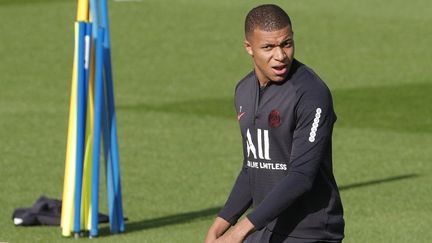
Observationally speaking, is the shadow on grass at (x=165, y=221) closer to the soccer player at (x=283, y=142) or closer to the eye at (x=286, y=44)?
the soccer player at (x=283, y=142)

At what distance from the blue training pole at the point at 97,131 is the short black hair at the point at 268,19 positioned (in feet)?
15.2

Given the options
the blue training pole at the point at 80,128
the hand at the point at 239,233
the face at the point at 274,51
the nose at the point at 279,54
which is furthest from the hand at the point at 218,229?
the blue training pole at the point at 80,128

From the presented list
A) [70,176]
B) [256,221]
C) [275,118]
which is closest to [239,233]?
[256,221]

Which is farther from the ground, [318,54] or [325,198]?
[325,198]

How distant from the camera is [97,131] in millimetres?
11547

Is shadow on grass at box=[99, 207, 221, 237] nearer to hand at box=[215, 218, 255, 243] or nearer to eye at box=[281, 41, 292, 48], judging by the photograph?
Result: hand at box=[215, 218, 255, 243]

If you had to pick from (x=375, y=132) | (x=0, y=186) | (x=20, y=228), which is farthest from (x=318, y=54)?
(x=20, y=228)

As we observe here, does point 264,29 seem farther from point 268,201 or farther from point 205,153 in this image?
point 205,153

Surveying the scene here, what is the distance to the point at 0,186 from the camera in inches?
553

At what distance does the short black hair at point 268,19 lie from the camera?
22.3 ft

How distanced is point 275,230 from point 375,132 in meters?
10.8

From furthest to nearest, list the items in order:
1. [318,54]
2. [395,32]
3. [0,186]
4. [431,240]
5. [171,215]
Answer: [395,32], [318,54], [0,186], [171,215], [431,240]

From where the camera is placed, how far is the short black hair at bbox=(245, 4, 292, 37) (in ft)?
22.3

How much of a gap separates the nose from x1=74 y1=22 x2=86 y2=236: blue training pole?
4.78 meters
